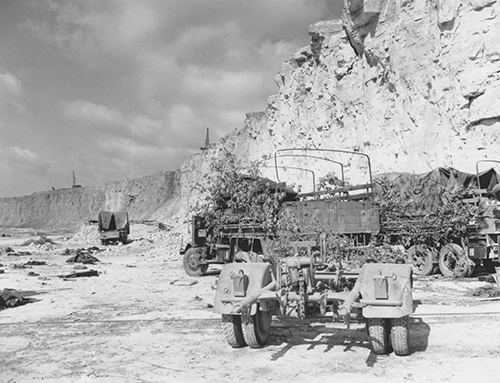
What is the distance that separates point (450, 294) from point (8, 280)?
12.0 meters

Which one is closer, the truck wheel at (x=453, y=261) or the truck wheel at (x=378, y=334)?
the truck wheel at (x=378, y=334)

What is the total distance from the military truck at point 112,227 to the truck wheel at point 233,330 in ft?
94.6

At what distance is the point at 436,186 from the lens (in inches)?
565

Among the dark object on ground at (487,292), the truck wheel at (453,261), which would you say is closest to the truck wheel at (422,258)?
the truck wheel at (453,261)

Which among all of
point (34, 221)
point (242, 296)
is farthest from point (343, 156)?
point (34, 221)

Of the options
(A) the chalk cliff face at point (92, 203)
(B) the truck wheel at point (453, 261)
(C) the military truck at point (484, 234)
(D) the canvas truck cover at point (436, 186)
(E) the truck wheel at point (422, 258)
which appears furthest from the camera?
(A) the chalk cliff face at point (92, 203)

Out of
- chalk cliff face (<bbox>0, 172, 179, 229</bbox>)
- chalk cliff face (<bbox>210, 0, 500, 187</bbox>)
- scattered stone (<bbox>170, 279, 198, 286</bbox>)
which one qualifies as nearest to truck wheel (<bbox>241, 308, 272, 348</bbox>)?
scattered stone (<bbox>170, 279, 198, 286</bbox>)

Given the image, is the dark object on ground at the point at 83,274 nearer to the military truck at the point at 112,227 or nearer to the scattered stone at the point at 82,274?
the scattered stone at the point at 82,274

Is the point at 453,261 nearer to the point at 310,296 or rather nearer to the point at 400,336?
the point at 400,336

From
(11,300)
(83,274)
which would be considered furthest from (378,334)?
(83,274)

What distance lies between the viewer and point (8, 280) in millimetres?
14234

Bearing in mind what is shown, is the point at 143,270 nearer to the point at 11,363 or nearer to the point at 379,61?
the point at 11,363

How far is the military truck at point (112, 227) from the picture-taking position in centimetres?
3347

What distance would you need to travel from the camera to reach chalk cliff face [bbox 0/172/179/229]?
82938mm
